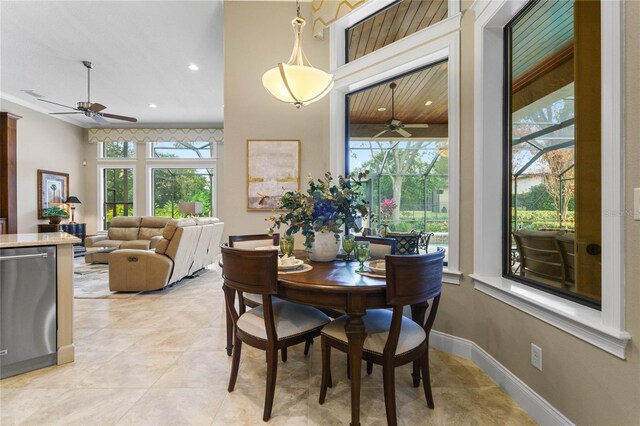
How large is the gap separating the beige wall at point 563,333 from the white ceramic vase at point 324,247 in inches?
39.8

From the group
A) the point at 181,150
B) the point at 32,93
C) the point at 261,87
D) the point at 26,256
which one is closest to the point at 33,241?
the point at 26,256

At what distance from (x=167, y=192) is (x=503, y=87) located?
815cm

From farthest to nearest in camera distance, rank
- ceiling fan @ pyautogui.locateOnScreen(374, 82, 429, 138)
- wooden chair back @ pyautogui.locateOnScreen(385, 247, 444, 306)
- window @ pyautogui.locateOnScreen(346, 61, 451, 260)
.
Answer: ceiling fan @ pyautogui.locateOnScreen(374, 82, 429, 138), window @ pyautogui.locateOnScreen(346, 61, 451, 260), wooden chair back @ pyautogui.locateOnScreen(385, 247, 444, 306)

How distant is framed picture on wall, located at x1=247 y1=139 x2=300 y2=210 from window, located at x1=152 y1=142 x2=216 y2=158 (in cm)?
531

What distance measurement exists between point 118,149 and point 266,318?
8.72 m

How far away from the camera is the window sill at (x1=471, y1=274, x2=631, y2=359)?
3.99ft

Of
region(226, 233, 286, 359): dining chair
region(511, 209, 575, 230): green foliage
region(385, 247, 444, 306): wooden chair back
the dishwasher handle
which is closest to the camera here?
region(385, 247, 444, 306): wooden chair back

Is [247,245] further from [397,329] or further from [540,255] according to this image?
[540,255]

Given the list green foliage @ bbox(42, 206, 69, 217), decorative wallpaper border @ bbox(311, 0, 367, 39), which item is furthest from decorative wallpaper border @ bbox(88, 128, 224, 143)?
decorative wallpaper border @ bbox(311, 0, 367, 39)

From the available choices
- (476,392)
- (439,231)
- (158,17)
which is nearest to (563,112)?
(439,231)

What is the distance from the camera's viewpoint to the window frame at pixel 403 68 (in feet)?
7.57

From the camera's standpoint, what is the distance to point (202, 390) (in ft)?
6.20

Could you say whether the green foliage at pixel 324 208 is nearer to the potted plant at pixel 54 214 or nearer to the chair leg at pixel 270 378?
the chair leg at pixel 270 378

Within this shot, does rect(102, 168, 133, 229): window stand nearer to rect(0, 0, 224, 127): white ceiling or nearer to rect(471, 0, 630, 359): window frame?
rect(0, 0, 224, 127): white ceiling
